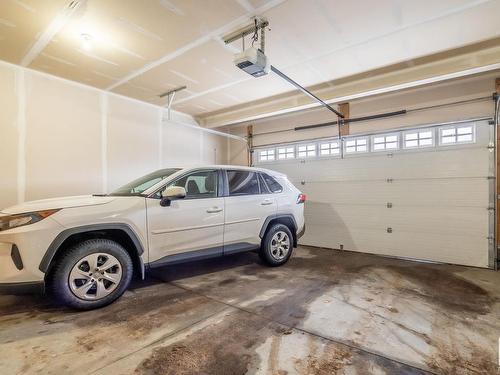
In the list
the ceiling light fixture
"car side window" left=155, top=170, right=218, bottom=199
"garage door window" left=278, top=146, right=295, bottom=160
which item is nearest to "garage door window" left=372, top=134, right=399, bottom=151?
"garage door window" left=278, top=146, right=295, bottom=160

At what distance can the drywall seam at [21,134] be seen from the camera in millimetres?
3967

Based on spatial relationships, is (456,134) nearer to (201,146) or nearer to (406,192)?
(406,192)

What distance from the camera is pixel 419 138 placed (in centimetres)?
494

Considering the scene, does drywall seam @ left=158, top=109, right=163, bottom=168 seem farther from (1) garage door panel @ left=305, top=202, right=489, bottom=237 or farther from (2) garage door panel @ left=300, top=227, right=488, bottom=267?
(2) garage door panel @ left=300, top=227, right=488, bottom=267

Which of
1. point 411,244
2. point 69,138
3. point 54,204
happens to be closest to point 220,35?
point 54,204

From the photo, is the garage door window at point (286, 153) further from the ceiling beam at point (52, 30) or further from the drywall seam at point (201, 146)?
the ceiling beam at point (52, 30)

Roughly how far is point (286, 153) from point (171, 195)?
426 centimetres

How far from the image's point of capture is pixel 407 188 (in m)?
5.01

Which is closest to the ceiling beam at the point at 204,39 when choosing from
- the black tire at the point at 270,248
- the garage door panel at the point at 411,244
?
the black tire at the point at 270,248

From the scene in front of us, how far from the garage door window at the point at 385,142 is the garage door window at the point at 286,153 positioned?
1898 mm

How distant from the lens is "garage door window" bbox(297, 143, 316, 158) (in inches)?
245

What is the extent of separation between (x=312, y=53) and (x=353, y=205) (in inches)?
128

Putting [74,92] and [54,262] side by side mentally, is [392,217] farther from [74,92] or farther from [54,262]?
[74,92]

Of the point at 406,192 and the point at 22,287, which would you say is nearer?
the point at 22,287
